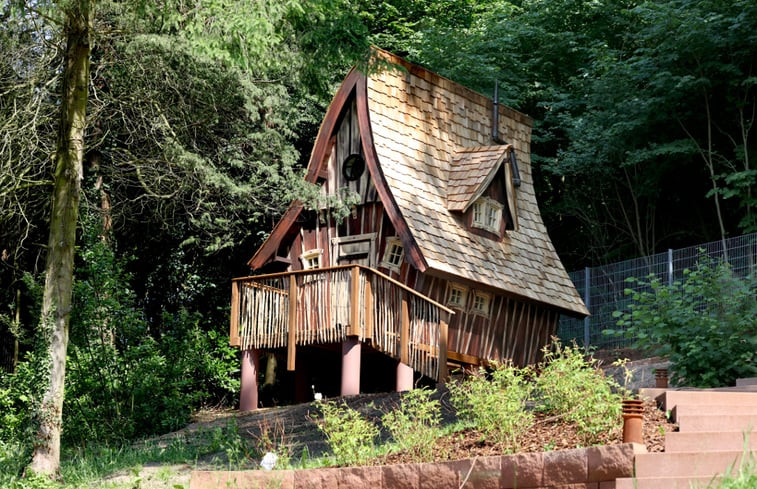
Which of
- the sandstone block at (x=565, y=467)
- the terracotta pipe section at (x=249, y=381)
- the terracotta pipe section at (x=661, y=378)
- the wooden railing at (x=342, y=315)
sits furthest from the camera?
the terracotta pipe section at (x=249, y=381)

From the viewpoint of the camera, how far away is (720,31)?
24469 millimetres

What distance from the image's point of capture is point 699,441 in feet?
32.1

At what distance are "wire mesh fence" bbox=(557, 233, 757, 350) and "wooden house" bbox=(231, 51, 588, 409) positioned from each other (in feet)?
4.37

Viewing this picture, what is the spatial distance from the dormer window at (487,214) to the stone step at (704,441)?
1267 centimetres

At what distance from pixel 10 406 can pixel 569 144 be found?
16939 millimetres

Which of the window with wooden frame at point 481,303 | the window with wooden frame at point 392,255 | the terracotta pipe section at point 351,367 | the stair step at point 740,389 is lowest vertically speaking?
the stair step at point 740,389

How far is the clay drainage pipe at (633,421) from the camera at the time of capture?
9.51 m

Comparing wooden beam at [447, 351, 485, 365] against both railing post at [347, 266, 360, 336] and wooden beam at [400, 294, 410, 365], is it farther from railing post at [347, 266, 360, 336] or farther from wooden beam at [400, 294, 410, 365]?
railing post at [347, 266, 360, 336]

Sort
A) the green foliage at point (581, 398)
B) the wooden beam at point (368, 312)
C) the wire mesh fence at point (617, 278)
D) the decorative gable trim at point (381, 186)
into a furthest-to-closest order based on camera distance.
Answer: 1. the wire mesh fence at point (617, 278)
2. the decorative gable trim at point (381, 186)
3. the wooden beam at point (368, 312)
4. the green foliage at point (581, 398)

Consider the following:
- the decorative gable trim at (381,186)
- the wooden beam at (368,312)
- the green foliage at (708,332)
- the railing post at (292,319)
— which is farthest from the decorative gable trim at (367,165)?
the green foliage at (708,332)

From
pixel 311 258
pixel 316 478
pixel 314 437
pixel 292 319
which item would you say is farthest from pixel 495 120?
pixel 316 478

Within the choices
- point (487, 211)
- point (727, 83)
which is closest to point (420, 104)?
point (487, 211)

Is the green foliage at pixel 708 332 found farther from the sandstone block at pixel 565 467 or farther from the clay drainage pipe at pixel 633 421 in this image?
the sandstone block at pixel 565 467

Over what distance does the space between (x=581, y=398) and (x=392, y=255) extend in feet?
36.2
